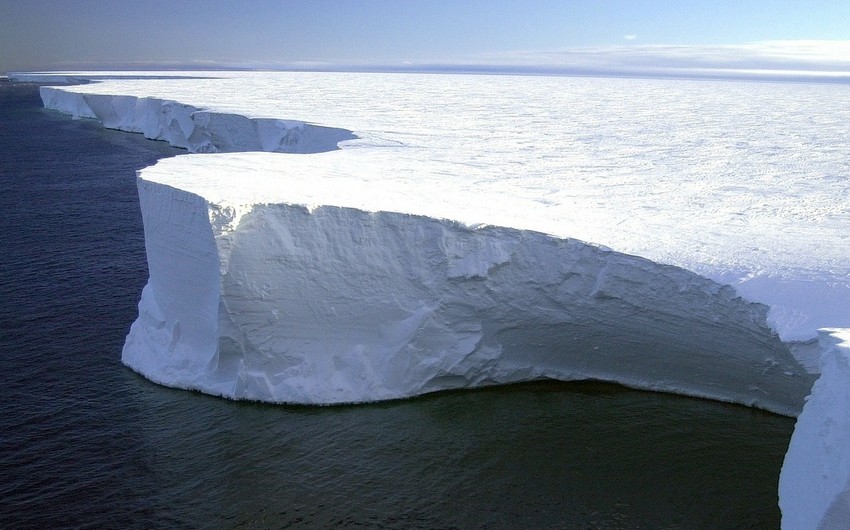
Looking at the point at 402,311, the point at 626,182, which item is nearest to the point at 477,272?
the point at 402,311

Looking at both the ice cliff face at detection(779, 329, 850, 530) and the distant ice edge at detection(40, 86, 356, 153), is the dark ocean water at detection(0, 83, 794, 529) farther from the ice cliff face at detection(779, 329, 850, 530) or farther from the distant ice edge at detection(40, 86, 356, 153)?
the distant ice edge at detection(40, 86, 356, 153)

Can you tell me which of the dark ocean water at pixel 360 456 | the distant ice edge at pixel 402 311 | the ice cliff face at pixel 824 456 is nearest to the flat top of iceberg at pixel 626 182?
the distant ice edge at pixel 402 311

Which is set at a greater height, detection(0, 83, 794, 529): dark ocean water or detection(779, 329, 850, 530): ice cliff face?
detection(779, 329, 850, 530): ice cliff face

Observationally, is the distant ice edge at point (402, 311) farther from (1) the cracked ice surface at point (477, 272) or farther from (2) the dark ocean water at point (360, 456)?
(2) the dark ocean water at point (360, 456)

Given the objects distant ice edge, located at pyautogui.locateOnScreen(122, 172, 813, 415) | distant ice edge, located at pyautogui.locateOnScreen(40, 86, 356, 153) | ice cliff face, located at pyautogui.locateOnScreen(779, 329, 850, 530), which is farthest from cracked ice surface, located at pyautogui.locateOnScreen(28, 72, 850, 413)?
distant ice edge, located at pyautogui.locateOnScreen(40, 86, 356, 153)

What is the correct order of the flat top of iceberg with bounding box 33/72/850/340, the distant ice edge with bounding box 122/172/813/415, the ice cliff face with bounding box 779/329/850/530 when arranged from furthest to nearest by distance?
the distant ice edge with bounding box 122/172/813/415 < the flat top of iceberg with bounding box 33/72/850/340 < the ice cliff face with bounding box 779/329/850/530

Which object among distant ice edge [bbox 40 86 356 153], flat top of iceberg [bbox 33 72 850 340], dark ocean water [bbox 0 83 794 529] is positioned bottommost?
dark ocean water [bbox 0 83 794 529]

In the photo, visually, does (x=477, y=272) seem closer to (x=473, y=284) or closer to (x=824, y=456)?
(x=473, y=284)

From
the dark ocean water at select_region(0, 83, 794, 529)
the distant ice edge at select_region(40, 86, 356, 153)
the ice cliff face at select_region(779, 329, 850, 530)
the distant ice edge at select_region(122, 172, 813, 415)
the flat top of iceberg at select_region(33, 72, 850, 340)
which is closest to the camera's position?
the ice cliff face at select_region(779, 329, 850, 530)

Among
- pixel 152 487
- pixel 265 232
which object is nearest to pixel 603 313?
pixel 265 232
